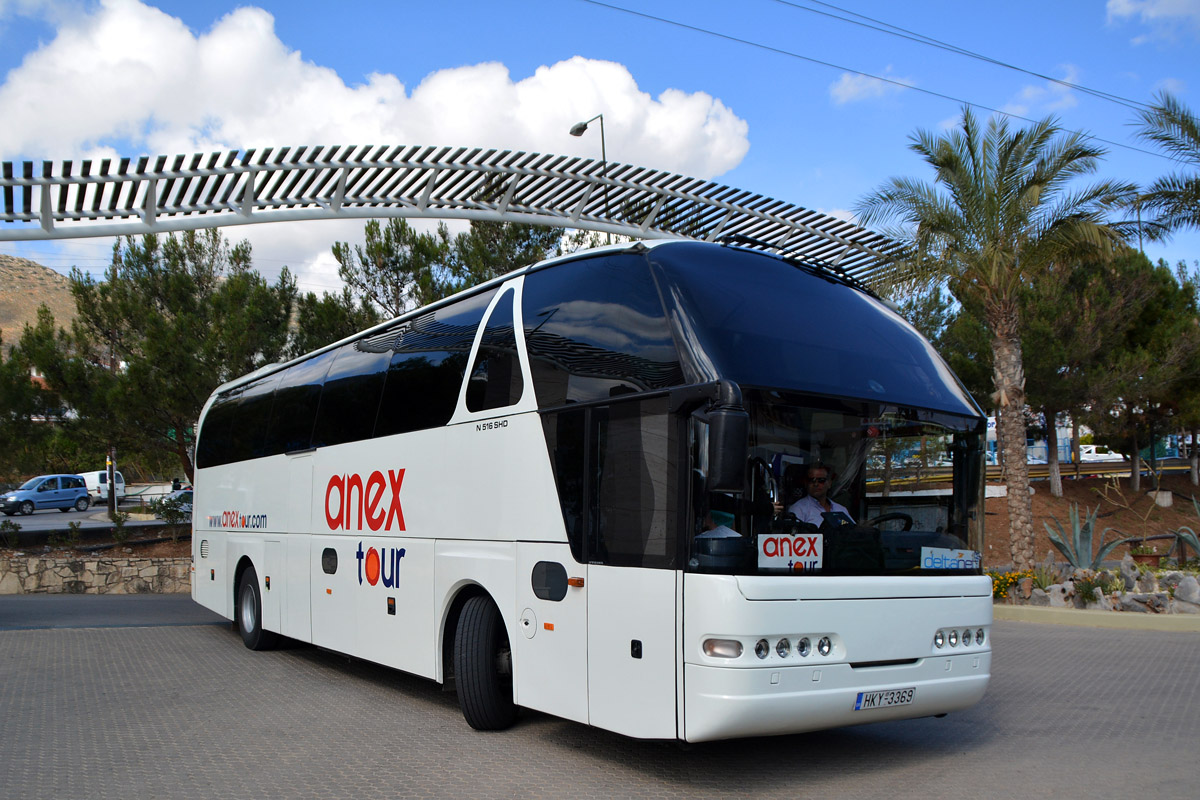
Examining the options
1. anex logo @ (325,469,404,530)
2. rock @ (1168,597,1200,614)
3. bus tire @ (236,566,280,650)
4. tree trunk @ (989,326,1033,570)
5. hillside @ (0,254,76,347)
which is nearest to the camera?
anex logo @ (325,469,404,530)

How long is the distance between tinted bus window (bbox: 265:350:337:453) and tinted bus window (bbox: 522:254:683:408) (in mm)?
4371

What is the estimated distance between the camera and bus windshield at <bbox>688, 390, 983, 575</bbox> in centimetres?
539

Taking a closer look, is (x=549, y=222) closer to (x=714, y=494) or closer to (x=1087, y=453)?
(x=714, y=494)

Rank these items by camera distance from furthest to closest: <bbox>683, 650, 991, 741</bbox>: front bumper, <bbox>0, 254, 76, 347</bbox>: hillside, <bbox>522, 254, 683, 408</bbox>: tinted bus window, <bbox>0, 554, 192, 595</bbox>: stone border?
<bbox>0, 254, 76, 347</bbox>: hillside < <bbox>0, 554, 192, 595</bbox>: stone border < <bbox>522, 254, 683, 408</bbox>: tinted bus window < <bbox>683, 650, 991, 741</bbox>: front bumper

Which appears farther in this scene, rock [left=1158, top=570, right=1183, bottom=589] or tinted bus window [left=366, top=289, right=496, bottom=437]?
rock [left=1158, top=570, right=1183, bottom=589]

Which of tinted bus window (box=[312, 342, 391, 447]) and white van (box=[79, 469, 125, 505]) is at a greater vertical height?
tinted bus window (box=[312, 342, 391, 447])

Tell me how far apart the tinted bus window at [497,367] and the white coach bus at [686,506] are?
0.03 metres

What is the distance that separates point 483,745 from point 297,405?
18.1 feet

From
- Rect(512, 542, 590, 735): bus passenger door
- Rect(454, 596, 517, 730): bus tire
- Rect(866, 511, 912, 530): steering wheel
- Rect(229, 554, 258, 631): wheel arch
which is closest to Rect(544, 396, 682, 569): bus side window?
Rect(512, 542, 590, 735): bus passenger door

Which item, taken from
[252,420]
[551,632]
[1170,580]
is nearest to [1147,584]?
[1170,580]

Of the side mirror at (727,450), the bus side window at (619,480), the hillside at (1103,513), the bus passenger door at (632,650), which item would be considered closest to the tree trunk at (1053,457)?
the hillside at (1103,513)

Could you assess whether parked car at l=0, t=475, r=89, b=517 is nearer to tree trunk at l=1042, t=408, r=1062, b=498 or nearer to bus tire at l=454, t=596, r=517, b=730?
tree trunk at l=1042, t=408, r=1062, b=498

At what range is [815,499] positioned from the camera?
584 cm

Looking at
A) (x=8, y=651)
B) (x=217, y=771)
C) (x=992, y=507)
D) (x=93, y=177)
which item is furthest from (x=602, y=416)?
(x=992, y=507)
